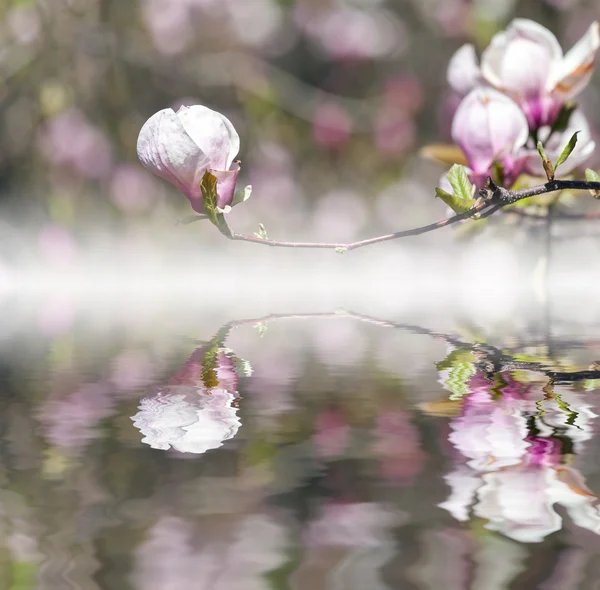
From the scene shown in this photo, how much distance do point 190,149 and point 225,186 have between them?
25 mm

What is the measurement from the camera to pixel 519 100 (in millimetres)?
578

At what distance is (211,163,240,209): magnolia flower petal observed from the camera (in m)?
0.45

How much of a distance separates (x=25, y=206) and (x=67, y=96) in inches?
8.1

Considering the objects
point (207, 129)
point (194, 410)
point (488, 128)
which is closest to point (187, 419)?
point (194, 410)

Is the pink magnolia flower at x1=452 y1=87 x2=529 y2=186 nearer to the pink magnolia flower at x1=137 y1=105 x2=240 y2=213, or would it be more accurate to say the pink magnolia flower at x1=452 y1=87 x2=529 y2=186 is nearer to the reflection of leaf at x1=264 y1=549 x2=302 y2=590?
the pink magnolia flower at x1=137 y1=105 x2=240 y2=213

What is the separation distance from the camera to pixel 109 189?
6.21 feet

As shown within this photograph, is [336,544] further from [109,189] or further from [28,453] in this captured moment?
[109,189]

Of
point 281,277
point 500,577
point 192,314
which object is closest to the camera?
point 500,577

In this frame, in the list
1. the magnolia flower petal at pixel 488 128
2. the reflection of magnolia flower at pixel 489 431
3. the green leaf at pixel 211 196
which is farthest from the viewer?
the magnolia flower petal at pixel 488 128

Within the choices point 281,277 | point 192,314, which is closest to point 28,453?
point 192,314

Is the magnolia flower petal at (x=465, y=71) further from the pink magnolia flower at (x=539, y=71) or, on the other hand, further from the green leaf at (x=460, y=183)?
the green leaf at (x=460, y=183)

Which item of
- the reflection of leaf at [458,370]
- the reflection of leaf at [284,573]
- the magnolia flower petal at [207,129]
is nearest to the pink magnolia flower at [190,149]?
the magnolia flower petal at [207,129]

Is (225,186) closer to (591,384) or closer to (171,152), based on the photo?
(171,152)

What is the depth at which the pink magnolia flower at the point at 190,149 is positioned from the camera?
1.42 ft
